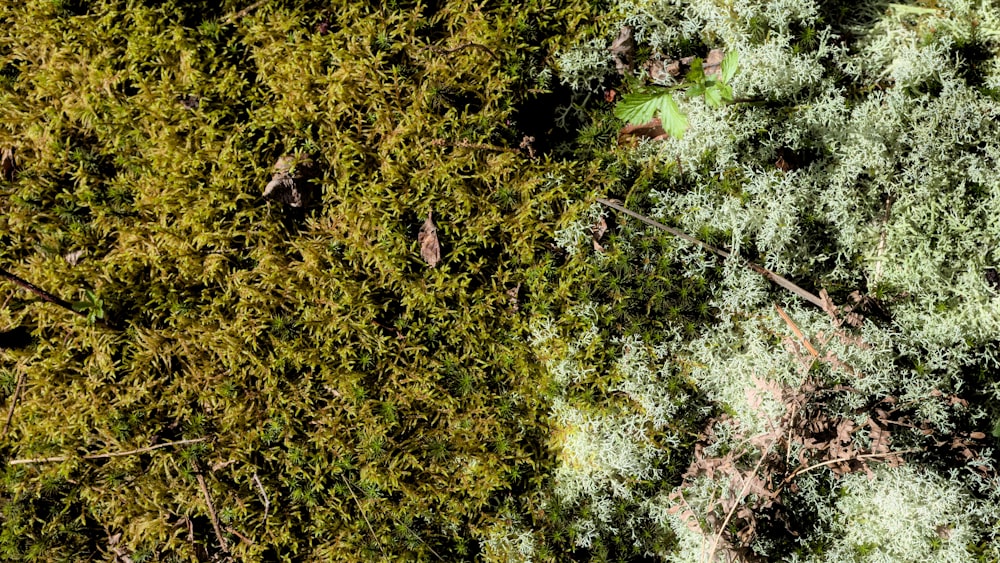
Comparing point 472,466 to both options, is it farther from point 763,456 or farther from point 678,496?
point 763,456

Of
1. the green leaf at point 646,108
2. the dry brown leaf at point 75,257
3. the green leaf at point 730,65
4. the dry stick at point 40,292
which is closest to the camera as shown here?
the green leaf at point 730,65

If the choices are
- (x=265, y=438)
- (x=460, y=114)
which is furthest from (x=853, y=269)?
(x=265, y=438)

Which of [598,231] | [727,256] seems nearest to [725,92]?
[727,256]

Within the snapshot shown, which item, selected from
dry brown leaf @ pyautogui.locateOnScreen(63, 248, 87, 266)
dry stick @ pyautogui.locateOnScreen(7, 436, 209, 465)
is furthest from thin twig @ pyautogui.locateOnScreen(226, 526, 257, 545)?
dry brown leaf @ pyautogui.locateOnScreen(63, 248, 87, 266)

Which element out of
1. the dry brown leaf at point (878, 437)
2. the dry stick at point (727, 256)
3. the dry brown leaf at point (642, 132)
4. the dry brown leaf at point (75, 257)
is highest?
the dry brown leaf at point (642, 132)

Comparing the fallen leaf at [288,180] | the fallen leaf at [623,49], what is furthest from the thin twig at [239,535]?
the fallen leaf at [623,49]

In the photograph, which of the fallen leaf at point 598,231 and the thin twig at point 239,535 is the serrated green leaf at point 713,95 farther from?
the thin twig at point 239,535

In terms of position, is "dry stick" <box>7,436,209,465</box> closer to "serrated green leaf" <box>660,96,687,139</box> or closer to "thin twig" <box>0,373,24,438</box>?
"thin twig" <box>0,373,24,438</box>
